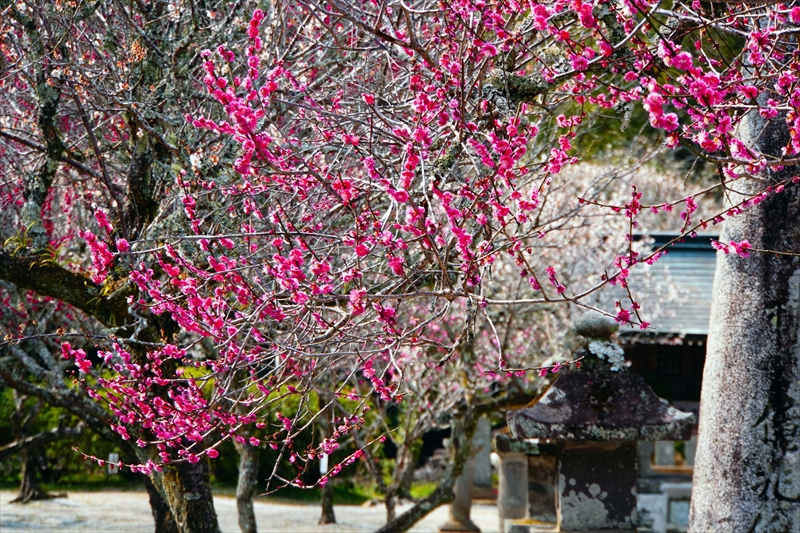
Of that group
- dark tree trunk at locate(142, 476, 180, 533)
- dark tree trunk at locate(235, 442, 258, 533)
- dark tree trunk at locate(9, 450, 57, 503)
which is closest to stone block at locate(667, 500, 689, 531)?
dark tree trunk at locate(235, 442, 258, 533)

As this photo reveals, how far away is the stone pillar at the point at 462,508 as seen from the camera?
1364 centimetres

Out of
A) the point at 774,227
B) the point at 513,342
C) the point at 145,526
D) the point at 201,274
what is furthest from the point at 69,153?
the point at 513,342

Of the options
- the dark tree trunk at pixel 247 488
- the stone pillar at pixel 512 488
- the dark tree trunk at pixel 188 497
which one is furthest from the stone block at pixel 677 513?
the dark tree trunk at pixel 188 497

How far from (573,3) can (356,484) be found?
52.2 ft

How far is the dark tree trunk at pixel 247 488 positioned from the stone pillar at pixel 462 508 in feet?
16.8

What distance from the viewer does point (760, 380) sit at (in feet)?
18.7

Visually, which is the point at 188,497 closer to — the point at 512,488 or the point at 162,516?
the point at 162,516

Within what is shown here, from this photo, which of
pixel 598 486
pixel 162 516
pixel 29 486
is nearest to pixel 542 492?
pixel 598 486

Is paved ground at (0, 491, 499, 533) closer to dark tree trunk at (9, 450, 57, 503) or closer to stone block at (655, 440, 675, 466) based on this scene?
dark tree trunk at (9, 450, 57, 503)

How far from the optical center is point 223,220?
199 inches

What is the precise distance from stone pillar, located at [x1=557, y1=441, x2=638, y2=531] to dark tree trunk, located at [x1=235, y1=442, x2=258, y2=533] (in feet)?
12.8

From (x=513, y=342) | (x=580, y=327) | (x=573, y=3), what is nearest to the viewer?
(x=573, y=3)

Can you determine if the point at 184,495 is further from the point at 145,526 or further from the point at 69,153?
the point at 145,526

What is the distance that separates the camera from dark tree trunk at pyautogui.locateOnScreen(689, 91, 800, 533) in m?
5.63
